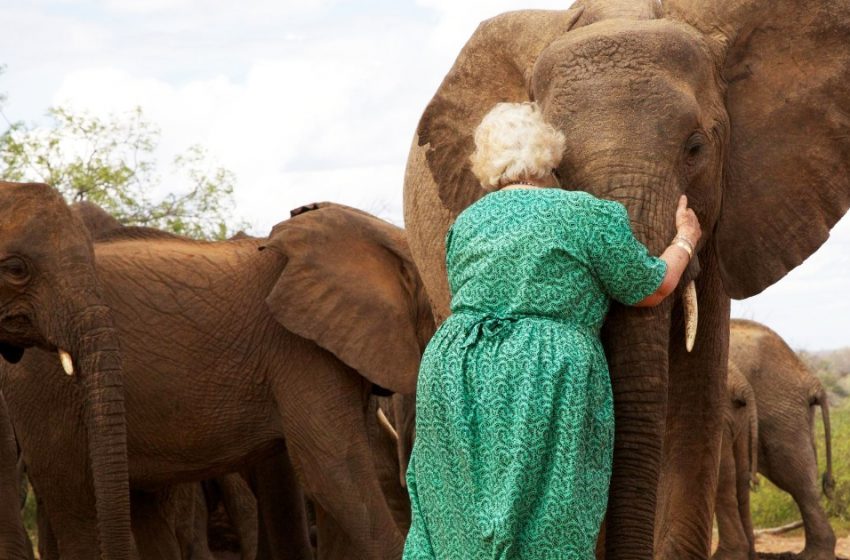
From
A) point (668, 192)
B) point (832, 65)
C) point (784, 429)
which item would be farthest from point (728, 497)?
point (668, 192)

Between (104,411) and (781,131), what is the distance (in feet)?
8.24

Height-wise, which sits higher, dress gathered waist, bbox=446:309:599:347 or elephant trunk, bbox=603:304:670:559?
dress gathered waist, bbox=446:309:599:347

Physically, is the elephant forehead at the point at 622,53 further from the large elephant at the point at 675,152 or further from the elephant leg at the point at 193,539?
the elephant leg at the point at 193,539

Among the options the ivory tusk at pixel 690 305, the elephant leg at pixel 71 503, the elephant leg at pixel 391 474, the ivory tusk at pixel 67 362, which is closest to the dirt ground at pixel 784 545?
the elephant leg at pixel 391 474

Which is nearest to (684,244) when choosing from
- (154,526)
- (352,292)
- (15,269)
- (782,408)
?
(15,269)

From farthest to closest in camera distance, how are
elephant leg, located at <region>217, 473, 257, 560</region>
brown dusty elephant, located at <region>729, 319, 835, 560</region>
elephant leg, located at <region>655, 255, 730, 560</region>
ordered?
brown dusty elephant, located at <region>729, 319, 835, 560</region>
elephant leg, located at <region>217, 473, 257, 560</region>
elephant leg, located at <region>655, 255, 730, 560</region>

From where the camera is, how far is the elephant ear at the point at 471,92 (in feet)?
19.3

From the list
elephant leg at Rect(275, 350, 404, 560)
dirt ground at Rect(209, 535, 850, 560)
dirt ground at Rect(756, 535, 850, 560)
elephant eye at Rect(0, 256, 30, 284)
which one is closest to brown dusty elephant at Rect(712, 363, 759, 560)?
dirt ground at Rect(209, 535, 850, 560)

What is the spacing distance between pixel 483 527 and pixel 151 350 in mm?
3666

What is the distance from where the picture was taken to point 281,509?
898 cm

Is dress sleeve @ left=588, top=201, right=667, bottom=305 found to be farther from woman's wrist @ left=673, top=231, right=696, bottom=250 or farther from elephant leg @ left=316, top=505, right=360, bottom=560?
elephant leg @ left=316, top=505, right=360, bottom=560

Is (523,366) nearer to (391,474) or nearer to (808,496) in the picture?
(391,474)

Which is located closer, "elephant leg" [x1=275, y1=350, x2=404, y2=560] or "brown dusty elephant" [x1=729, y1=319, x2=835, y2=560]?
"elephant leg" [x1=275, y1=350, x2=404, y2=560]

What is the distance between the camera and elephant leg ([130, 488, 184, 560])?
855 cm
